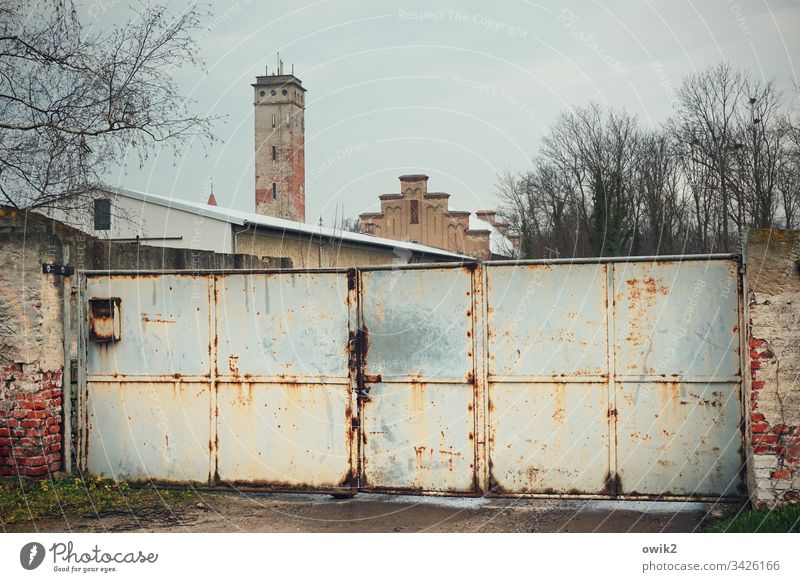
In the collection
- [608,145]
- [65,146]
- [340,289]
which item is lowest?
[340,289]

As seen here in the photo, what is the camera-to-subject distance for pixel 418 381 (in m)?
6.74

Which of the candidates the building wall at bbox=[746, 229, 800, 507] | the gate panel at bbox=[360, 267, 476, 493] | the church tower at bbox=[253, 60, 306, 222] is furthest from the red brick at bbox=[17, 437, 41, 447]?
the church tower at bbox=[253, 60, 306, 222]

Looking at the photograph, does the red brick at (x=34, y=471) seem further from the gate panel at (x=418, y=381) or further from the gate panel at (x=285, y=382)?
the gate panel at (x=418, y=381)

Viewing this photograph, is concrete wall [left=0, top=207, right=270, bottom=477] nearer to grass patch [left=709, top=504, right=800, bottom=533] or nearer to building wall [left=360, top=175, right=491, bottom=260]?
grass patch [left=709, top=504, right=800, bottom=533]

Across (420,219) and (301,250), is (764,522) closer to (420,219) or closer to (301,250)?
(301,250)

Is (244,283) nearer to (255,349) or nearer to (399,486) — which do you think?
(255,349)

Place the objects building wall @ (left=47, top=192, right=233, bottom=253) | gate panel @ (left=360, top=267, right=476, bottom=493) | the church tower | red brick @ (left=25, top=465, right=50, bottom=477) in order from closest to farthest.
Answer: gate panel @ (left=360, top=267, right=476, bottom=493) < red brick @ (left=25, top=465, right=50, bottom=477) < building wall @ (left=47, top=192, right=233, bottom=253) < the church tower

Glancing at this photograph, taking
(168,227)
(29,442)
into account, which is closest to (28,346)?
(29,442)

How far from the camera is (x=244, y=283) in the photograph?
7133 mm

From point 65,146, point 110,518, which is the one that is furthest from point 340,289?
point 65,146

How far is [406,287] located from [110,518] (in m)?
3.26

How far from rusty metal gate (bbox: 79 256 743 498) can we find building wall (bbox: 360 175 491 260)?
42266mm

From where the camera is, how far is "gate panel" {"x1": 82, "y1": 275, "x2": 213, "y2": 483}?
284 inches

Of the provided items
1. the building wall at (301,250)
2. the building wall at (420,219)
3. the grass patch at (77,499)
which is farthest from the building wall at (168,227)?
the building wall at (420,219)
